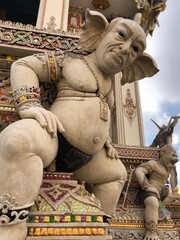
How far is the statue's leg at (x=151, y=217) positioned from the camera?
116 inches

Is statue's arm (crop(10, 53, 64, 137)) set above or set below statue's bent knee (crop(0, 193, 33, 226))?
above

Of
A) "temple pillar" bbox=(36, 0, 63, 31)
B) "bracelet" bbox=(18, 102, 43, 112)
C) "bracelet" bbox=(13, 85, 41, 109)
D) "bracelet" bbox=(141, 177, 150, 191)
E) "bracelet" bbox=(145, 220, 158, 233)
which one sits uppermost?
"temple pillar" bbox=(36, 0, 63, 31)

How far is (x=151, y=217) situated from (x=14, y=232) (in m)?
2.33

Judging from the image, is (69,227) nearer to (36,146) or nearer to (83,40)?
(36,146)

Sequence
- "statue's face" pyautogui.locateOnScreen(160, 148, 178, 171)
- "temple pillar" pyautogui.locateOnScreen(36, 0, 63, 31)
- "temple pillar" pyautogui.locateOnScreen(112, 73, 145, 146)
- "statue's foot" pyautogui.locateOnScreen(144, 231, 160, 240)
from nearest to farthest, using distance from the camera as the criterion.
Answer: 1. "statue's foot" pyautogui.locateOnScreen(144, 231, 160, 240)
2. "statue's face" pyautogui.locateOnScreen(160, 148, 178, 171)
3. "temple pillar" pyautogui.locateOnScreen(36, 0, 63, 31)
4. "temple pillar" pyautogui.locateOnScreen(112, 73, 145, 146)

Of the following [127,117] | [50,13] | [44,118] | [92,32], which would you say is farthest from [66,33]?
[127,117]

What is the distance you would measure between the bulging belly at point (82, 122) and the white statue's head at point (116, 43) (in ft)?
0.99

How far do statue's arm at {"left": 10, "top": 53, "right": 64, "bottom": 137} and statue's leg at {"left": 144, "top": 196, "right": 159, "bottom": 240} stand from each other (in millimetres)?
2160

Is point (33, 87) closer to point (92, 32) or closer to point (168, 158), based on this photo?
point (92, 32)

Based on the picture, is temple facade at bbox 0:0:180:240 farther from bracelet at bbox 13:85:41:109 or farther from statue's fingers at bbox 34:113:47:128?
statue's fingers at bbox 34:113:47:128

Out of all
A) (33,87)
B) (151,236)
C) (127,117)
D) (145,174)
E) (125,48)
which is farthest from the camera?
(127,117)

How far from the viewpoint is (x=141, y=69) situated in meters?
1.95

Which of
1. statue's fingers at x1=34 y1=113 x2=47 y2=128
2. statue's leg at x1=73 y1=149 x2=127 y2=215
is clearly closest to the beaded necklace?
statue's leg at x1=73 y1=149 x2=127 y2=215

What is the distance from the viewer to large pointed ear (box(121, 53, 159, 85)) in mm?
1901
